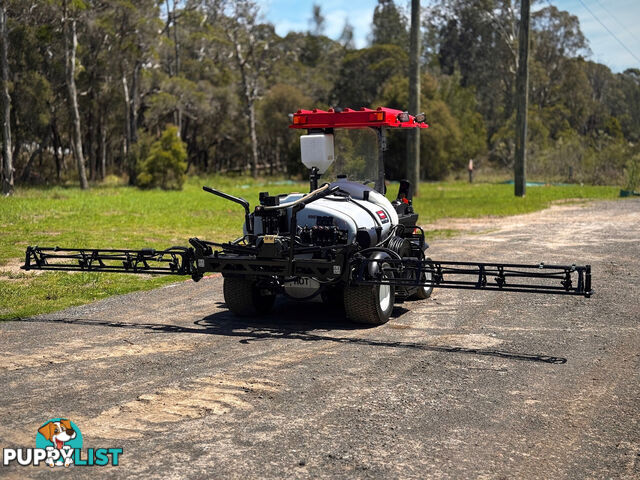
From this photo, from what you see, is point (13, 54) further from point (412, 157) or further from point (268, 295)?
point (268, 295)

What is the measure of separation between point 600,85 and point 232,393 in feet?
286

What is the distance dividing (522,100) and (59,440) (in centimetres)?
3063

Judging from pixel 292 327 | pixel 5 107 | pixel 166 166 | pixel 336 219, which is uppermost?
pixel 5 107

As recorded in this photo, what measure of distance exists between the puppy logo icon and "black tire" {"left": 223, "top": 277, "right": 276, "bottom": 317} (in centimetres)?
380

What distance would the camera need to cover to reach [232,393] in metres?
6.62

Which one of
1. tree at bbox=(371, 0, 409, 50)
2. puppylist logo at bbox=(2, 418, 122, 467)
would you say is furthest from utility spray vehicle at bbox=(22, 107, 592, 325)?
tree at bbox=(371, 0, 409, 50)

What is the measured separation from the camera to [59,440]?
5.60 m

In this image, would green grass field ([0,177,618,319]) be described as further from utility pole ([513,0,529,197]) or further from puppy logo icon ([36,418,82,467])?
puppy logo icon ([36,418,82,467])

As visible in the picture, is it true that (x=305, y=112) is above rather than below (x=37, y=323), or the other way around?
above

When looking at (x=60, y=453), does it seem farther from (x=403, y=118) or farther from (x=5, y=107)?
(x=5, y=107)

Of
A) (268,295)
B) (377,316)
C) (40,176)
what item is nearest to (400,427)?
(377,316)

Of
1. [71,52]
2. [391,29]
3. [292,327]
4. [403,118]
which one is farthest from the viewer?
[391,29]

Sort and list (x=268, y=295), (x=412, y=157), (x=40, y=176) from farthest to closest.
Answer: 1. (x=40, y=176)
2. (x=412, y=157)
3. (x=268, y=295)

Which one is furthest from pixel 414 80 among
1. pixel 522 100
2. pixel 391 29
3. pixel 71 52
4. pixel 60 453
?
pixel 391 29
